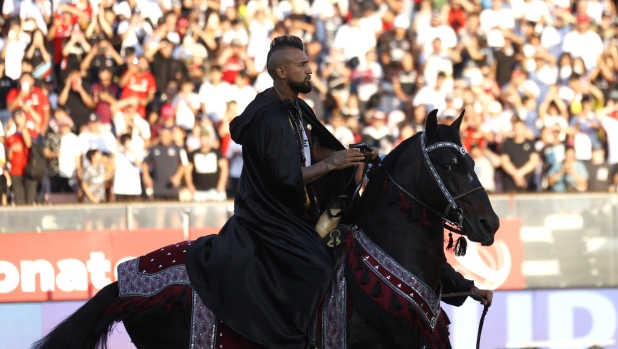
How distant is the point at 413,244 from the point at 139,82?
8.20 m

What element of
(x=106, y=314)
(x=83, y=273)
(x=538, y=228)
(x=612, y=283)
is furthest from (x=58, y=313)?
(x=612, y=283)

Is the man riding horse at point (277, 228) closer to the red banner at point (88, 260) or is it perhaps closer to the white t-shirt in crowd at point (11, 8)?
the red banner at point (88, 260)

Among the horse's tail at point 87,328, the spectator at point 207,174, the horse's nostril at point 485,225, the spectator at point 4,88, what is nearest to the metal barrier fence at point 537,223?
the spectator at point 207,174

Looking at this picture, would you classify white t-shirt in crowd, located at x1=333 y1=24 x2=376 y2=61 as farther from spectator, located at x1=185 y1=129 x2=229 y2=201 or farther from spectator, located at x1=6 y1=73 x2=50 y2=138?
spectator, located at x1=6 y1=73 x2=50 y2=138

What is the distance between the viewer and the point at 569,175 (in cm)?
1191

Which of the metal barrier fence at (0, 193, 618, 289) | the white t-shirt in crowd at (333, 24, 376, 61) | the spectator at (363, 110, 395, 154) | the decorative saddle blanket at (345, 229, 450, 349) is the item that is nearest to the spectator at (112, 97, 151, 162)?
the metal barrier fence at (0, 193, 618, 289)

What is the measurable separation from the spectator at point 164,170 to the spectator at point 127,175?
11 cm

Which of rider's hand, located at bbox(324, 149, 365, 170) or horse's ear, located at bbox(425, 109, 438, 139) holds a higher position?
horse's ear, located at bbox(425, 109, 438, 139)

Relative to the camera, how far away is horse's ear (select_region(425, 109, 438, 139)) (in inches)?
210

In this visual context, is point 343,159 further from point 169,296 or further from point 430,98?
point 430,98

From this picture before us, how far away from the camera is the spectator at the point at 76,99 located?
12594 millimetres

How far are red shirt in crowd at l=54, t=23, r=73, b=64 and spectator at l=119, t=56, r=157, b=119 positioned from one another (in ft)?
3.49

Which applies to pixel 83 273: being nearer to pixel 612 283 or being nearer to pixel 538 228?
pixel 538 228

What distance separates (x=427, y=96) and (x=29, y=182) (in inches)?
209
